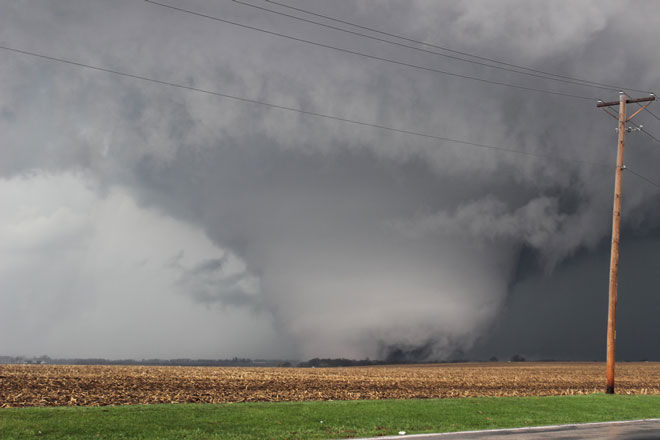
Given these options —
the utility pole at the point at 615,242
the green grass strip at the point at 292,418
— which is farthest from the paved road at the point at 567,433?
the utility pole at the point at 615,242

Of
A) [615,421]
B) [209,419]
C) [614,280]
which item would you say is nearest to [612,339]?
[614,280]

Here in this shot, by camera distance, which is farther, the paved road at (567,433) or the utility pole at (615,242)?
the utility pole at (615,242)

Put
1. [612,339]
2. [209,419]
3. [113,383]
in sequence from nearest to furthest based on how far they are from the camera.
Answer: [209,419] → [612,339] → [113,383]

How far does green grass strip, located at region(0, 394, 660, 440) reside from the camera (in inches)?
672

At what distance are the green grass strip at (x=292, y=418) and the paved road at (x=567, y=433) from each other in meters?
1.20

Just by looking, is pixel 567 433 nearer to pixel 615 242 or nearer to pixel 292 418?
pixel 292 418

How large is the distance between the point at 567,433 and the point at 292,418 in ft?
29.2

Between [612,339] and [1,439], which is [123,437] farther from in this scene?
[612,339]

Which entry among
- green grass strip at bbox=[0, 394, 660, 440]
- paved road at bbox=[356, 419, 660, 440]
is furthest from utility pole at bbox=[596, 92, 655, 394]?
paved road at bbox=[356, 419, 660, 440]

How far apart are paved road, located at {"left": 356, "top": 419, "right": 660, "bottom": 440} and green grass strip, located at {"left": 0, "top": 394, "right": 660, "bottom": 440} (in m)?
1.20

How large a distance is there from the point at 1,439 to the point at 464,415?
15460mm

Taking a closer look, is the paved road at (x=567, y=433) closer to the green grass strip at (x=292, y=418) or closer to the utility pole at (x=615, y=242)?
the green grass strip at (x=292, y=418)

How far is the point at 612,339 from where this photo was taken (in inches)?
1300

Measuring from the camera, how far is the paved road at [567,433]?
672 inches
